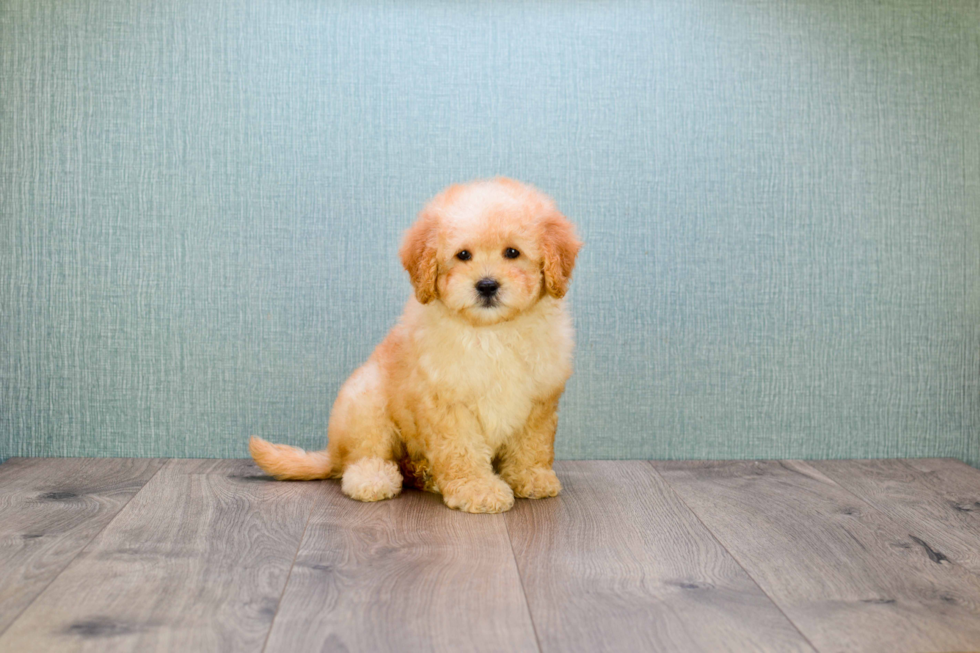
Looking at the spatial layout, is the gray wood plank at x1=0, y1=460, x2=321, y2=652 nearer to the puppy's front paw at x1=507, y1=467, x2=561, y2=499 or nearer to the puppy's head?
the puppy's front paw at x1=507, y1=467, x2=561, y2=499

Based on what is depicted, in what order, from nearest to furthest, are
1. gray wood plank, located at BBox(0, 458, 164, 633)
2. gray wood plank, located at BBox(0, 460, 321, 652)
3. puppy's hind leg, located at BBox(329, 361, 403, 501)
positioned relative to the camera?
gray wood plank, located at BBox(0, 460, 321, 652) → gray wood plank, located at BBox(0, 458, 164, 633) → puppy's hind leg, located at BBox(329, 361, 403, 501)

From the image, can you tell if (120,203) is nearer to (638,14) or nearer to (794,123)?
(638,14)

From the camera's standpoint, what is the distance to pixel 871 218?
8.17ft

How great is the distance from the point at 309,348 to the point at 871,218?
170cm

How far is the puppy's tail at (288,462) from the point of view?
7.01ft

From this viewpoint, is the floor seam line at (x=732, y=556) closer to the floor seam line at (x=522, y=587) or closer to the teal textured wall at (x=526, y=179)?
the teal textured wall at (x=526, y=179)

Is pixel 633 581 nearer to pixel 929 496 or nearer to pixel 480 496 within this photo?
pixel 480 496

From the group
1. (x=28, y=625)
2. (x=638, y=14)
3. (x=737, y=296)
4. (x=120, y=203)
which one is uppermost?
(x=638, y=14)

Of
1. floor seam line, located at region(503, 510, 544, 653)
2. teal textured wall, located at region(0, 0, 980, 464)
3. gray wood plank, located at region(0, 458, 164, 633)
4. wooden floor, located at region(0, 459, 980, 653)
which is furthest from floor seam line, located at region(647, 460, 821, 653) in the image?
gray wood plank, located at region(0, 458, 164, 633)

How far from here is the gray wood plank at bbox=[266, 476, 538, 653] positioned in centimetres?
128

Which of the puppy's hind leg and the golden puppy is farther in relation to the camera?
the puppy's hind leg

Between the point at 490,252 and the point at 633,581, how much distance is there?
0.75m

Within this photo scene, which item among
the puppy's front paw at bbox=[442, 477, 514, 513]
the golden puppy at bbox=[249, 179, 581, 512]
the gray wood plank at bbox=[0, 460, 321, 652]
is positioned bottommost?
the gray wood plank at bbox=[0, 460, 321, 652]

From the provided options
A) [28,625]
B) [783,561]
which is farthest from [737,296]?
[28,625]
